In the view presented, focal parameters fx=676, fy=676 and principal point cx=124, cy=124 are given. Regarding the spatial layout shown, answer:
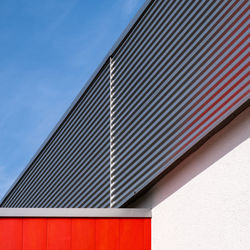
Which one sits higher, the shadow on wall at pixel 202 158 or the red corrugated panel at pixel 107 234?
the shadow on wall at pixel 202 158

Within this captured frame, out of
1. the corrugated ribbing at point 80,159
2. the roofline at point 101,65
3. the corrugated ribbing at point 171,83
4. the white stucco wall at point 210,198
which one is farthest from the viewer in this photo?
the corrugated ribbing at point 80,159

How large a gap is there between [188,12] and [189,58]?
2.07 ft

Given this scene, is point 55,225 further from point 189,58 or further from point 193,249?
point 189,58

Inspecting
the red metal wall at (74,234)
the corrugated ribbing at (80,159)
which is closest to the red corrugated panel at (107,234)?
the red metal wall at (74,234)

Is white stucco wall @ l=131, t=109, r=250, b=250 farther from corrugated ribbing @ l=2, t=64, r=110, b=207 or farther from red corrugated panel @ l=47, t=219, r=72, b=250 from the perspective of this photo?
corrugated ribbing @ l=2, t=64, r=110, b=207

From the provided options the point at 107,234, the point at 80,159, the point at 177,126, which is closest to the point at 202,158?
the point at 177,126

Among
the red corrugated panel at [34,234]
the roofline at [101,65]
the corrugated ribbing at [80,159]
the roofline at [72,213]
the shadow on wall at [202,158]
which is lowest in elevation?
the red corrugated panel at [34,234]

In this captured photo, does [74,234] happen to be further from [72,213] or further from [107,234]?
[107,234]

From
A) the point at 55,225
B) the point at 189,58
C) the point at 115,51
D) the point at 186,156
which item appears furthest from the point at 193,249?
the point at 115,51

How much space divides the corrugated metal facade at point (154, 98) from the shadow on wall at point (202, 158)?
Result: 4.3 inches

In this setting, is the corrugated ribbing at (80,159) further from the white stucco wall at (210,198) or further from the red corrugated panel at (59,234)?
the white stucco wall at (210,198)

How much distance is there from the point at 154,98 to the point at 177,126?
32.2 inches

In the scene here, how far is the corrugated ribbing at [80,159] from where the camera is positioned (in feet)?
30.7

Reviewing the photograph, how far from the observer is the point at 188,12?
7422mm
